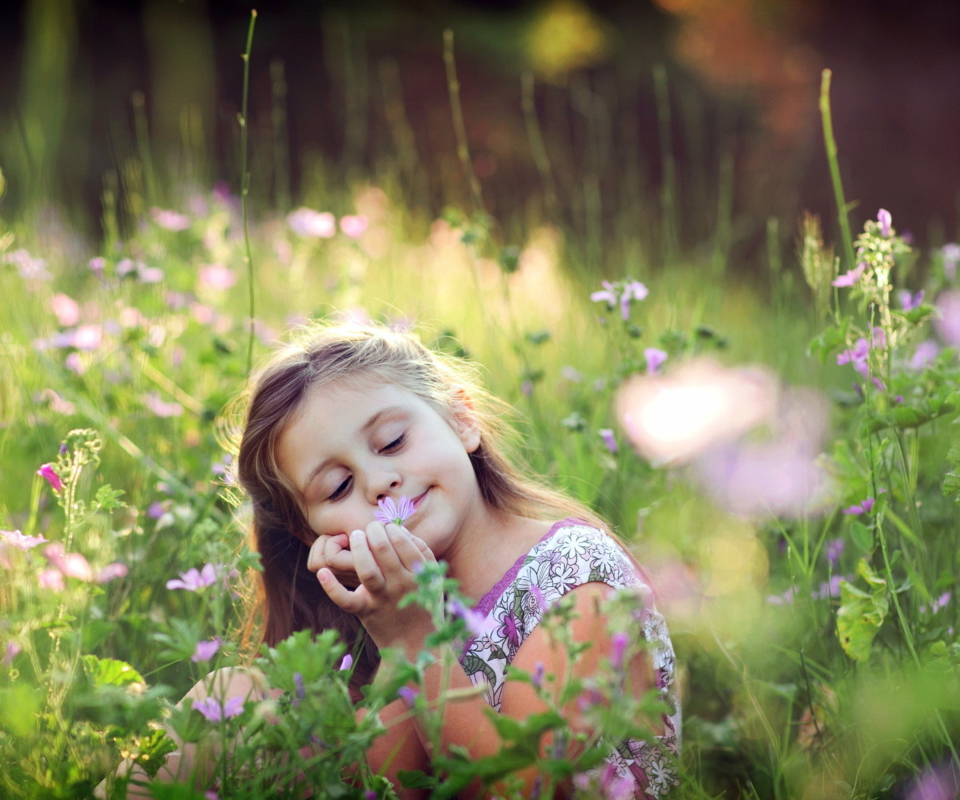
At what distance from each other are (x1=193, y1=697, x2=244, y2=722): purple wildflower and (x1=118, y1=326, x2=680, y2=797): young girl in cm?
22

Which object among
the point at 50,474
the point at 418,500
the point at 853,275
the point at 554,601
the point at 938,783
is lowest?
the point at 938,783

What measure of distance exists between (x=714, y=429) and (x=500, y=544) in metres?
0.64

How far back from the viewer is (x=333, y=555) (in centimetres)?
138

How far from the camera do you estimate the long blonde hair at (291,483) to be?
5.11ft

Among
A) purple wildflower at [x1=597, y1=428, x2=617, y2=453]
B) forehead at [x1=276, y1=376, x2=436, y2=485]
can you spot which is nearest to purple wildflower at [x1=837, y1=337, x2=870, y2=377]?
Answer: purple wildflower at [x1=597, y1=428, x2=617, y2=453]

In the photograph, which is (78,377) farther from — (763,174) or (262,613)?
(763,174)

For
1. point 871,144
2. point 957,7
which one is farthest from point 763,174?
point 957,7

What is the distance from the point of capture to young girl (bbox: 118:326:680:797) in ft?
4.26

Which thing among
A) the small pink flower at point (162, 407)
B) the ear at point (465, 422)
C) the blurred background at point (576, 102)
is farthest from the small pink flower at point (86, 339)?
the blurred background at point (576, 102)

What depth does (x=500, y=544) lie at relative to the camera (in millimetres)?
1562

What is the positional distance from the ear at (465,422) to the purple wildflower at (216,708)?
0.63m

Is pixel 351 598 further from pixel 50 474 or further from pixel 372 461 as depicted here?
pixel 50 474

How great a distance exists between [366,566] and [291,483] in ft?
1.07

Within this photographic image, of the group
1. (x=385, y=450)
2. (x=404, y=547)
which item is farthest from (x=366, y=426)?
(x=404, y=547)
